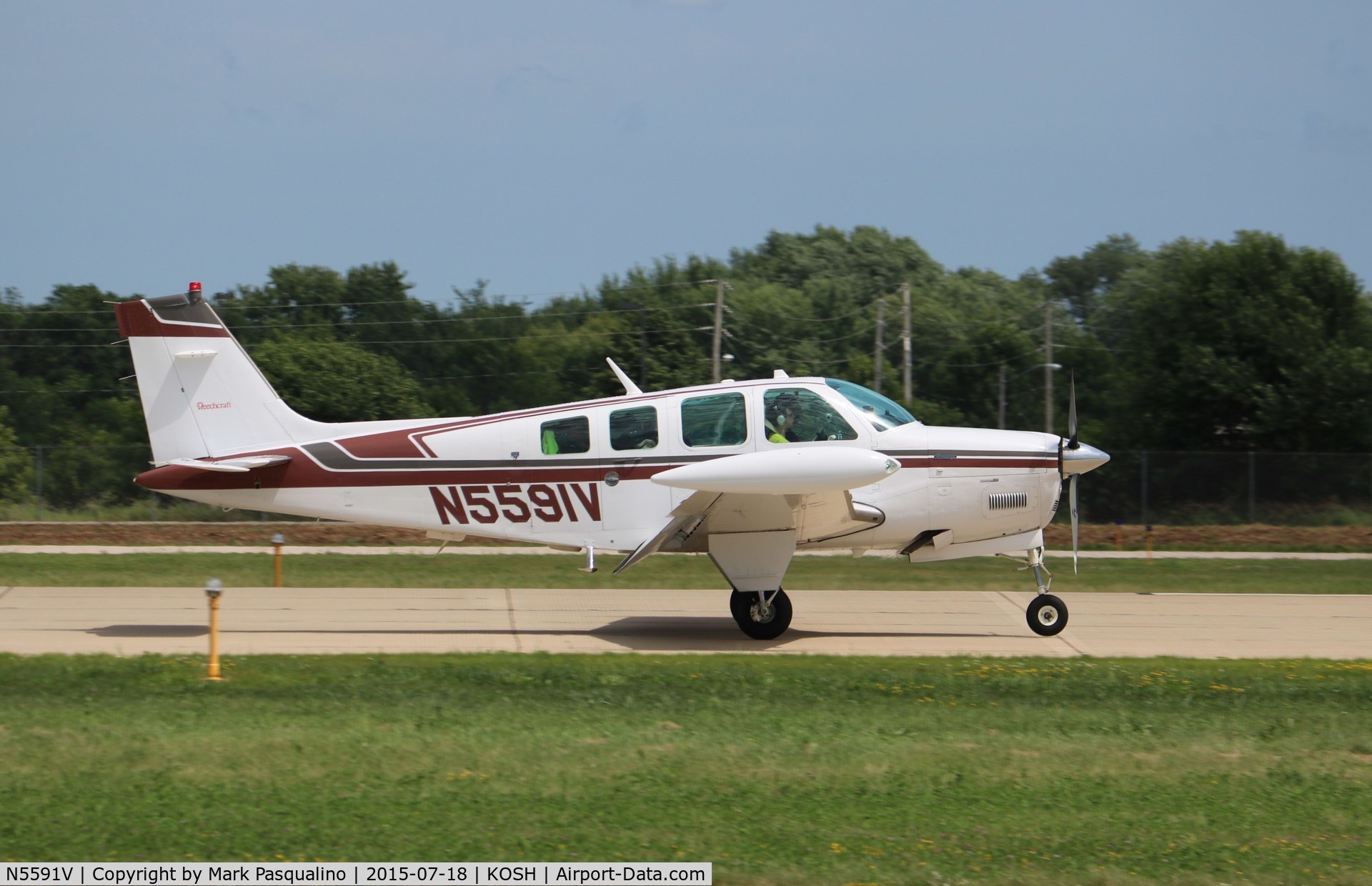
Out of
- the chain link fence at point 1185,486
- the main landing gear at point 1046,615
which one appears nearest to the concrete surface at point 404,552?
the chain link fence at point 1185,486

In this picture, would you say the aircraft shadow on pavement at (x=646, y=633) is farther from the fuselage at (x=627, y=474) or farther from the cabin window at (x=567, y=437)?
the cabin window at (x=567, y=437)

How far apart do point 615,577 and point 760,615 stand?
191 inches

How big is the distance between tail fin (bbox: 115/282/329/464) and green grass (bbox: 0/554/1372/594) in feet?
13.9

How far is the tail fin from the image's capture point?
12672 millimetres

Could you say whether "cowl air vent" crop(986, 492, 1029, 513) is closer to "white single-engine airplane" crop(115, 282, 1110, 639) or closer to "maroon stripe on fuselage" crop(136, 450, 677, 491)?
"white single-engine airplane" crop(115, 282, 1110, 639)

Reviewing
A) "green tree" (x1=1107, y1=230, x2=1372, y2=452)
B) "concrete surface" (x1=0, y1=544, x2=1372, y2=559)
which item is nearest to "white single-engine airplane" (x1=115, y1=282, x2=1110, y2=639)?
"concrete surface" (x1=0, y1=544, x2=1372, y2=559)

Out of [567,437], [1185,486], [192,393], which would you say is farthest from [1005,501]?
[1185,486]

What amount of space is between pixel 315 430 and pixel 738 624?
15.5 feet

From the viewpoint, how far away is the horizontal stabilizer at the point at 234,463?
40.1 ft

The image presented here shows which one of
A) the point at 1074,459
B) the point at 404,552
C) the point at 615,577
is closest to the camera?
the point at 1074,459

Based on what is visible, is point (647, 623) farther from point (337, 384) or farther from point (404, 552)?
point (337, 384)

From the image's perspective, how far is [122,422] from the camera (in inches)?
1617

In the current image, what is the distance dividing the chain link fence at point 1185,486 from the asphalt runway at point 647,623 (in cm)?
1536

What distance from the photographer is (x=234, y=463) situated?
487 inches
